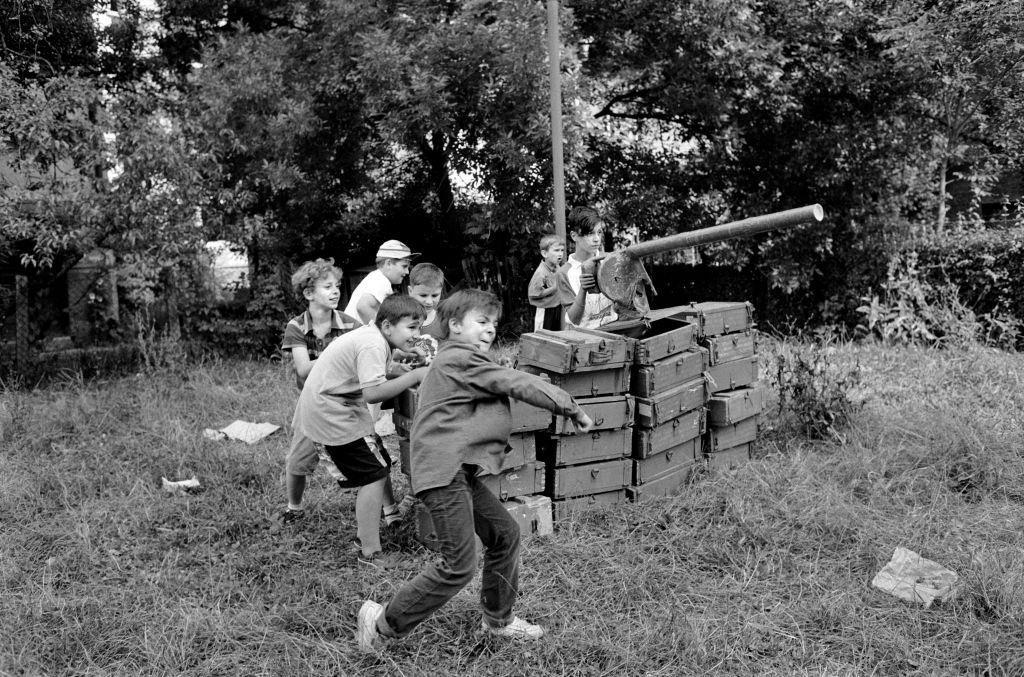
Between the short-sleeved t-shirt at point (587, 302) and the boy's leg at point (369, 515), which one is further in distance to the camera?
the short-sleeved t-shirt at point (587, 302)

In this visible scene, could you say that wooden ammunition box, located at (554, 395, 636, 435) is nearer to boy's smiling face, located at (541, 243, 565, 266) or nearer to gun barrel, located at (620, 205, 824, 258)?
gun barrel, located at (620, 205, 824, 258)

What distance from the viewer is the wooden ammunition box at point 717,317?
17.6 feet

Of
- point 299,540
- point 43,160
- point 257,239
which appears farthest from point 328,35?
point 299,540

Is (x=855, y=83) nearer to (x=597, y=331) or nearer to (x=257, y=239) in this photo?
(x=597, y=331)

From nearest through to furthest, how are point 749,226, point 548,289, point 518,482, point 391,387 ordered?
point 391,387, point 749,226, point 518,482, point 548,289

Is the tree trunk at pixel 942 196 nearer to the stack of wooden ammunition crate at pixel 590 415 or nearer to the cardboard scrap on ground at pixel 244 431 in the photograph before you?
the stack of wooden ammunition crate at pixel 590 415

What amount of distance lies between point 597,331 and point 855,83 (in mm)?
7299

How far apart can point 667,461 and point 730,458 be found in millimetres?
619

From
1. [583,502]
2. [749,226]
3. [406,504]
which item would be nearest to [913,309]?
[749,226]

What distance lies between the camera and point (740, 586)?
12.8 feet

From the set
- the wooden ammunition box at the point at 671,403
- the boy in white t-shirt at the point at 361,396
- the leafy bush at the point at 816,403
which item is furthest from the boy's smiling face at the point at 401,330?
the leafy bush at the point at 816,403

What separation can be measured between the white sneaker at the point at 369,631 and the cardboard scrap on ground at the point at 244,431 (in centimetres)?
338

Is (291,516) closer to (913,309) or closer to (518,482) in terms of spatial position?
(518,482)

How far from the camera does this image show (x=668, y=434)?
5.02 metres
